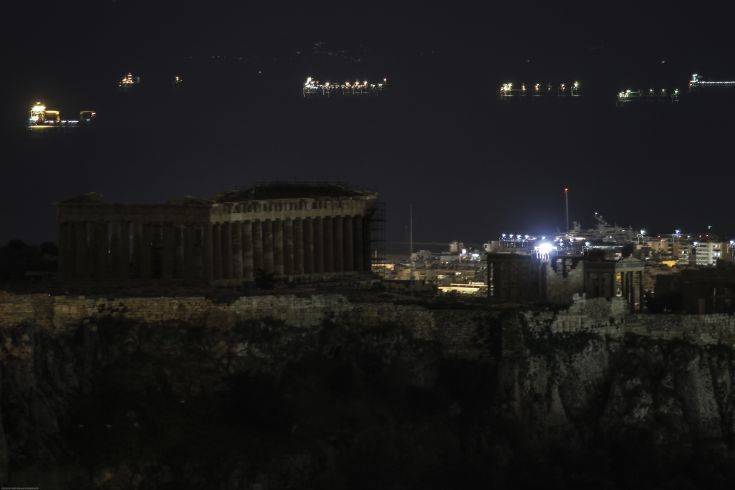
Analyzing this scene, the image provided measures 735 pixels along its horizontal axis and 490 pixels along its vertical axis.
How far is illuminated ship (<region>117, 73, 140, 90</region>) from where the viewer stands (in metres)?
142

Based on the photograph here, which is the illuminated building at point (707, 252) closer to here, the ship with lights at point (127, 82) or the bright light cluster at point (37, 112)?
the ship with lights at point (127, 82)

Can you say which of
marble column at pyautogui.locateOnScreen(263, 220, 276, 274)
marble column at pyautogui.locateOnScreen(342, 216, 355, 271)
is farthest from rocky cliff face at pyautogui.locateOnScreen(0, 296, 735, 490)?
marble column at pyautogui.locateOnScreen(342, 216, 355, 271)

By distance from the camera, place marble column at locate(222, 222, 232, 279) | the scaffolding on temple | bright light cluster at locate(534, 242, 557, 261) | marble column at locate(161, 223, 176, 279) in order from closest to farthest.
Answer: marble column at locate(161, 223, 176, 279) < marble column at locate(222, 222, 232, 279) < the scaffolding on temple < bright light cluster at locate(534, 242, 557, 261)

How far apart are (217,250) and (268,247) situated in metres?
3.54

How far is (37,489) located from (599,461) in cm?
1804

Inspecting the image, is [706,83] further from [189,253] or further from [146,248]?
[146,248]

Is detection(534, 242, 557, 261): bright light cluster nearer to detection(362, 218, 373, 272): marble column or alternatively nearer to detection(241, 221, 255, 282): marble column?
detection(362, 218, 373, 272): marble column

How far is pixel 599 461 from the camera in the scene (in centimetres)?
7900

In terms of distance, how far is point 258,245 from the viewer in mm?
97188

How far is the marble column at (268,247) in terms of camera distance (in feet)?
320

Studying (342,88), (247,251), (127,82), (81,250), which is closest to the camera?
(81,250)

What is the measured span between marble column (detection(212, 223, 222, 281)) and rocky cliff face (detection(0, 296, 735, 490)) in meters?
13.4

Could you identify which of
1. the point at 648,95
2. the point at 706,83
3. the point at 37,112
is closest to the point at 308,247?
the point at 37,112

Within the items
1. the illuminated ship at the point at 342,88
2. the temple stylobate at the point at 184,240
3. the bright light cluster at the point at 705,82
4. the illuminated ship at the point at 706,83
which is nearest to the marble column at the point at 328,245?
the temple stylobate at the point at 184,240
